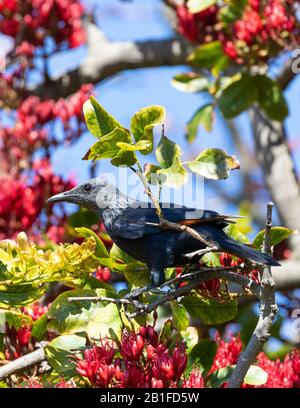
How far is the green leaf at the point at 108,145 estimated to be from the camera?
2262mm

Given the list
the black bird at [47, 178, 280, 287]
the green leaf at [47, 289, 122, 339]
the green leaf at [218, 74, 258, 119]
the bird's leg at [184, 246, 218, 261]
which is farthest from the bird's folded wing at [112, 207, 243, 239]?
the green leaf at [218, 74, 258, 119]

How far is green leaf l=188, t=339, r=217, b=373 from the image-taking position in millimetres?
2594

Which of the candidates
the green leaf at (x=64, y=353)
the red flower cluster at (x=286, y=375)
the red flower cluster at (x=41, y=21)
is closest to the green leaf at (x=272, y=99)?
the red flower cluster at (x=41, y=21)

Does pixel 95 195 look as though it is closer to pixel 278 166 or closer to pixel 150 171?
pixel 150 171

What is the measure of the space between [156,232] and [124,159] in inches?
14.9

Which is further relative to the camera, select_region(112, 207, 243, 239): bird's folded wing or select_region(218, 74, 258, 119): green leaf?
select_region(218, 74, 258, 119): green leaf

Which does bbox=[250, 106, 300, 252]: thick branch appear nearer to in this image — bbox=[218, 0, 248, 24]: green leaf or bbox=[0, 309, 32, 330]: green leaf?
bbox=[218, 0, 248, 24]: green leaf

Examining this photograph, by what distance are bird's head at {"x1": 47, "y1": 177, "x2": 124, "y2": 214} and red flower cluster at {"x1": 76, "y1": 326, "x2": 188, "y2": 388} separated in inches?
22.7

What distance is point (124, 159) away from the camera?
2275mm

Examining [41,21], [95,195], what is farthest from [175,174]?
[41,21]

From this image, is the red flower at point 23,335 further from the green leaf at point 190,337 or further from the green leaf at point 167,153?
the green leaf at point 167,153

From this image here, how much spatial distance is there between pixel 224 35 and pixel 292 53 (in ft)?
1.64
